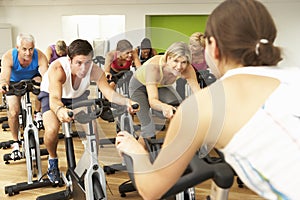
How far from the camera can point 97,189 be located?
2.19 m

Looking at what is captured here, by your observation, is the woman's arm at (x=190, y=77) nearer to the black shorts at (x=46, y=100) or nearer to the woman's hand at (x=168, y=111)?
the woman's hand at (x=168, y=111)

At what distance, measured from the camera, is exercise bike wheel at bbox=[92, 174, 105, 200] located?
7.12ft

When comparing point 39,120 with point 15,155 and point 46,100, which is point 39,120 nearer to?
point 15,155

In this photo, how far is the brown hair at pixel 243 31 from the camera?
0.93 metres

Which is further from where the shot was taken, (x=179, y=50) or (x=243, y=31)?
(x=179, y=50)

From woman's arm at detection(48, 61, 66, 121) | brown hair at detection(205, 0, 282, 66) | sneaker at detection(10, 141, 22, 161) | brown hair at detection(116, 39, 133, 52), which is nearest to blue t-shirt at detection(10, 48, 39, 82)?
sneaker at detection(10, 141, 22, 161)

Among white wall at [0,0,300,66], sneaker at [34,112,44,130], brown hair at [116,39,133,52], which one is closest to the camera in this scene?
brown hair at [116,39,133,52]

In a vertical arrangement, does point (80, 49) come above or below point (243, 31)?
below

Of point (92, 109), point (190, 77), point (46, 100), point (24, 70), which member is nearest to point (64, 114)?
point (92, 109)

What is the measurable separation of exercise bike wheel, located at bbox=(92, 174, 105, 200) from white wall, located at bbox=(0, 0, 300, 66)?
13.4 feet

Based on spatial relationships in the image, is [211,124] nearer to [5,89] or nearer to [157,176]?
[157,176]

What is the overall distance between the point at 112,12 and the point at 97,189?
614 cm

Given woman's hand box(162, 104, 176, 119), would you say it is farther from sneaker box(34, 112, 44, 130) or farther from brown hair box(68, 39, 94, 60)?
sneaker box(34, 112, 44, 130)

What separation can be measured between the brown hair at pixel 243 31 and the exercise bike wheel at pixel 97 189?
149 cm
